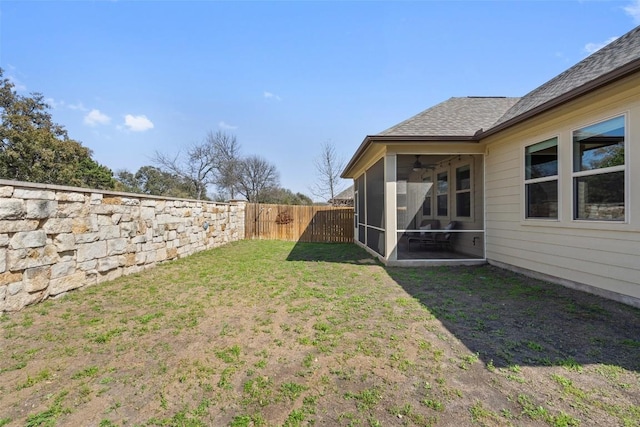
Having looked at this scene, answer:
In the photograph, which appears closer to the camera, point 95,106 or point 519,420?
point 519,420

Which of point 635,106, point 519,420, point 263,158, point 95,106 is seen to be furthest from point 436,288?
point 263,158

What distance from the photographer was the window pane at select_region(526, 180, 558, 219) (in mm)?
4762

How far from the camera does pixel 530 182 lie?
5.25 m

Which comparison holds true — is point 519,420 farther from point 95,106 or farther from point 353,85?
point 95,106

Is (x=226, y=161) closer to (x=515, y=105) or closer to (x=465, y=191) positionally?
(x=465, y=191)

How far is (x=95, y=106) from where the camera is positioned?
14.9 metres

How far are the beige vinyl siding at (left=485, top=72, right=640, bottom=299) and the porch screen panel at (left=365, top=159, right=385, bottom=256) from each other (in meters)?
2.34

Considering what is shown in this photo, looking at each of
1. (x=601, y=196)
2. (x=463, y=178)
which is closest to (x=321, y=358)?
(x=601, y=196)

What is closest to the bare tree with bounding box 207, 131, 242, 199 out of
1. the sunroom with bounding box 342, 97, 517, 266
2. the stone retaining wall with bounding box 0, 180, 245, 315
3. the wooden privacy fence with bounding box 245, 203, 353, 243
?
the wooden privacy fence with bounding box 245, 203, 353, 243

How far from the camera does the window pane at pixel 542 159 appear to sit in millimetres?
4754

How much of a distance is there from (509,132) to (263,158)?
27966 mm

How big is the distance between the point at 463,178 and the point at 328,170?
18497 mm

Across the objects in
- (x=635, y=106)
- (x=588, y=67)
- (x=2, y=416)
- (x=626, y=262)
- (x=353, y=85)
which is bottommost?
(x=2, y=416)

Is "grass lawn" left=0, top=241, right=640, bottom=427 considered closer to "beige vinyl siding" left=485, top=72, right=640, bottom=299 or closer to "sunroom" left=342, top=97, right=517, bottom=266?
"beige vinyl siding" left=485, top=72, right=640, bottom=299
